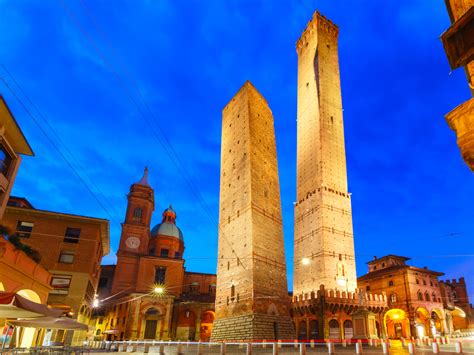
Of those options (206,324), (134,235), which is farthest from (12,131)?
(206,324)

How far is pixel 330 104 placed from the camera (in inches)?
1774

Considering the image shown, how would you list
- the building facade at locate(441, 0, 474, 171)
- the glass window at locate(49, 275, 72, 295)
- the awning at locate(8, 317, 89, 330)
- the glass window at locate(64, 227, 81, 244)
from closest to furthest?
the building facade at locate(441, 0, 474, 171) → the awning at locate(8, 317, 89, 330) → the glass window at locate(49, 275, 72, 295) → the glass window at locate(64, 227, 81, 244)

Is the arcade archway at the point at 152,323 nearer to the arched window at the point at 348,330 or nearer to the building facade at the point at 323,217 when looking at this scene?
the building facade at the point at 323,217

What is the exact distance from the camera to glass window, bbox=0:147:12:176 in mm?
16797

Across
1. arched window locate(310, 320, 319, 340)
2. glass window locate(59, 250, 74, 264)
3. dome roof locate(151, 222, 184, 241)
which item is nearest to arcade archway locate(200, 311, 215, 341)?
dome roof locate(151, 222, 184, 241)

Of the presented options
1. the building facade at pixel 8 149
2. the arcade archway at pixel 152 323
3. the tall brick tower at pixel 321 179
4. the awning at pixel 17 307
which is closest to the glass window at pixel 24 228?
the building facade at pixel 8 149

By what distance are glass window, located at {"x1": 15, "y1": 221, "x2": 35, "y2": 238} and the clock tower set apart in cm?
1916

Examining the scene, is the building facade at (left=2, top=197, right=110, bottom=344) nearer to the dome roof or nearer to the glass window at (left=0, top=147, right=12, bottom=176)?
the glass window at (left=0, top=147, right=12, bottom=176)

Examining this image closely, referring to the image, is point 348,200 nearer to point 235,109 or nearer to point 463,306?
point 235,109

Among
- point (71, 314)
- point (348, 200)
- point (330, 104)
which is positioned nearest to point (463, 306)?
point (348, 200)

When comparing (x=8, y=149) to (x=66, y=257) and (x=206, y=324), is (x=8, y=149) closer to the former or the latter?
(x=66, y=257)

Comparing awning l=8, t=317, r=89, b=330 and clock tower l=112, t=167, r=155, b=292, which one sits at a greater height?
clock tower l=112, t=167, r=155, b=292

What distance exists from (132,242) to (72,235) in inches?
751

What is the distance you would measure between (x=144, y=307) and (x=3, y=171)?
29598mm
